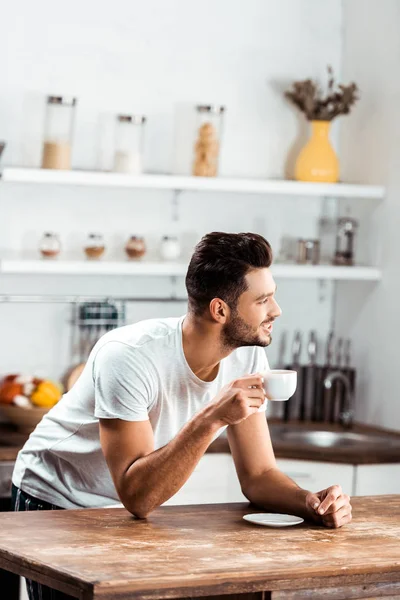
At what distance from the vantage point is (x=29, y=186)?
4.40 meters

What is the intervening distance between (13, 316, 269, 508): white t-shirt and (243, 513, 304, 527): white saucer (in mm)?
318

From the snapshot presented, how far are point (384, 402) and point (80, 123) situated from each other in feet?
5.49

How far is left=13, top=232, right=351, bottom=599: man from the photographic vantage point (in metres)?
2.47

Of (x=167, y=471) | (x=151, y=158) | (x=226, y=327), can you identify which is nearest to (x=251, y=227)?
(x=151, y=158)

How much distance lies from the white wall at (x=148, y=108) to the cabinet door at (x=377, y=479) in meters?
0.93

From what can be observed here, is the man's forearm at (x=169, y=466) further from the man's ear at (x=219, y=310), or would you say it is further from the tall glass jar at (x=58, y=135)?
the tall glass jar at (x=58, y=135)

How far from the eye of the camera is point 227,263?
266 cm

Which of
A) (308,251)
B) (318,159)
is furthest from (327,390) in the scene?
(318,159)

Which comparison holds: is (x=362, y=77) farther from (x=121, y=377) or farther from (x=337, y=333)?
(x=121, y=377)

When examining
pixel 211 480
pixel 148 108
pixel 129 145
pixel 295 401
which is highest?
pixel 148 108

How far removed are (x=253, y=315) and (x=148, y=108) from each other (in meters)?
2.09

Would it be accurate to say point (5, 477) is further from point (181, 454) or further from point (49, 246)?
point (181, 454)

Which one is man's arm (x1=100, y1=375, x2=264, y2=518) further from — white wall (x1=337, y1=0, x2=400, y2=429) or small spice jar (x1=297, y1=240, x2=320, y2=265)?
small spice jar (x1=297, y1=240, x2=320, y2=265)

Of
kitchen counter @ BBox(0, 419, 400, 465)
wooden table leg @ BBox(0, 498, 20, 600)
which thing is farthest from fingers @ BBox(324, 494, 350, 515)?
wooden table leg @ BBox(0, 498, 20, 600)
